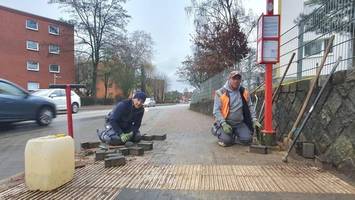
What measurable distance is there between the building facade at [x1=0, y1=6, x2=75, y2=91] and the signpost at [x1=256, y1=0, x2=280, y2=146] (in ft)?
134

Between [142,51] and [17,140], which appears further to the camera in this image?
[142,51]

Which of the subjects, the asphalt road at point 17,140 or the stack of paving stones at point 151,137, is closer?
the asphalt road at point 17,140

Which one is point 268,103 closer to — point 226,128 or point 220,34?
point 226,128

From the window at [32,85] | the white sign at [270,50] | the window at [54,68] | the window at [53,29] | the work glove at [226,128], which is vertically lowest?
the work glove at [226,128]

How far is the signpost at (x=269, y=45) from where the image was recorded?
23.9 feet

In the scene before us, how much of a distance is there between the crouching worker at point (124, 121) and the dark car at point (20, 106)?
19.3ft

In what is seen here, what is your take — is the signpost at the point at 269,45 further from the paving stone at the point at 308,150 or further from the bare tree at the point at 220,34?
the bare tree at the point at 220,34

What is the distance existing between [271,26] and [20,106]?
9.01 metres

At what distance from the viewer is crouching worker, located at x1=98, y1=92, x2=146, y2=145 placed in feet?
25.5

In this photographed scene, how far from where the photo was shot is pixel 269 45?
289 inches

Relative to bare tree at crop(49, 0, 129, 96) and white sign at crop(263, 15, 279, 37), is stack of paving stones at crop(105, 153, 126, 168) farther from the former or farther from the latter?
bare tree at crop(49, 0, 129, 96)

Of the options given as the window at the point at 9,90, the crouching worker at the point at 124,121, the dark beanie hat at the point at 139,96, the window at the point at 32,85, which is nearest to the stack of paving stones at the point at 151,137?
the crouching worker at the point at 124,121

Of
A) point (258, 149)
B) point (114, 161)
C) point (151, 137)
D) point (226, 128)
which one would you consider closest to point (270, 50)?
point (226, 128)

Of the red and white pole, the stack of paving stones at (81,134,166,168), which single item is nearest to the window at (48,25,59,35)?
the stack of paving stones at (81,134,166,168)
